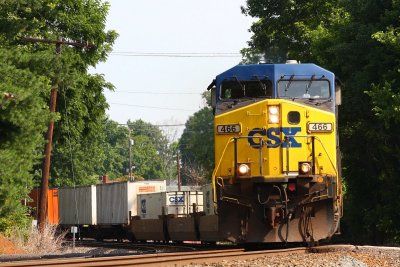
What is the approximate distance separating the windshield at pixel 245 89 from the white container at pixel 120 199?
69.5ft

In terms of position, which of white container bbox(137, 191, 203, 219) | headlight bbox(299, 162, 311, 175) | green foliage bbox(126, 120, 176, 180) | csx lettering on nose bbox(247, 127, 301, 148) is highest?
green foliage bbox(126, 120, 176, 180)

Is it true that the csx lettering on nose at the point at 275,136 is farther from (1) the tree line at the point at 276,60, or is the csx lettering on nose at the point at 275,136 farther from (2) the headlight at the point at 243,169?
(1) the tree line at the point at 276,60

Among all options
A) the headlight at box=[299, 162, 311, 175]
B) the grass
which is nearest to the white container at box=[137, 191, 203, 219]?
the grass

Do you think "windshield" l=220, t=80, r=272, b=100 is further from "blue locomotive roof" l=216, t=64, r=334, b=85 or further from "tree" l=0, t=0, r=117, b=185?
"tree" l=0, t=0, r=117, b=185

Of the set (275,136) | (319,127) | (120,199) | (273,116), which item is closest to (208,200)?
(275,136)

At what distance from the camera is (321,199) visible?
65.4ft

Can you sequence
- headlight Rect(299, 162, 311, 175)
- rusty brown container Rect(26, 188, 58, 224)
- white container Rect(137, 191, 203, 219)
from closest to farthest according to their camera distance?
headlight Rect(299, 162, 311, 175) → white container Rect(137, 191, 203, 219) → rusty brown container Rect(26, 188, 58, 224)

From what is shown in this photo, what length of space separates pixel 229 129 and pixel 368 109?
53.1 ft

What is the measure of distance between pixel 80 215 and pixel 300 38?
17238 mm

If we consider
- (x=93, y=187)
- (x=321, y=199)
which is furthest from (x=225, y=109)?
(x=93, y=187)

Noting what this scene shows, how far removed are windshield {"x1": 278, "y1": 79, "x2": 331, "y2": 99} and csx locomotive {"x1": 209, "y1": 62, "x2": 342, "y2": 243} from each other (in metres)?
0.03

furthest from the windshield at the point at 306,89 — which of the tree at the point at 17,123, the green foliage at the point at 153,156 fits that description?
the green foliage at the point at 153,156

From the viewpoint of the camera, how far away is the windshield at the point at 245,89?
68.9 ft

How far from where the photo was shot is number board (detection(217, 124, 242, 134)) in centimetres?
2070
